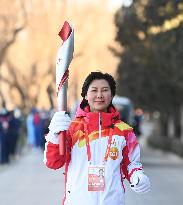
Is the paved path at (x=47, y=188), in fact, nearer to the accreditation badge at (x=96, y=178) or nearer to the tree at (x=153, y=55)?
the tree at (x=153, y=55)

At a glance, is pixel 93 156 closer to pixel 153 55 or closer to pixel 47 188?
pixel 47 188

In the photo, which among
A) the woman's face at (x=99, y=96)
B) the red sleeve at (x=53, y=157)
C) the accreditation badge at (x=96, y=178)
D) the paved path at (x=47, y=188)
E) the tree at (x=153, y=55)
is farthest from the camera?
the tree at (x=153, y=55)

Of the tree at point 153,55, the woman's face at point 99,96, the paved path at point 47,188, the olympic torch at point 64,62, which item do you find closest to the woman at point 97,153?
the woman's face at point 99,96

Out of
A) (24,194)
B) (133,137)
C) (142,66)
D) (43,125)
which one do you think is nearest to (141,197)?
(24,194)

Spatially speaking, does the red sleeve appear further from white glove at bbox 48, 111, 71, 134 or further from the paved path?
the paved path

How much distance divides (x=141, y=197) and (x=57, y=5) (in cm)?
3806

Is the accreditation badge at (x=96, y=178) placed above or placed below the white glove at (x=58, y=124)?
below

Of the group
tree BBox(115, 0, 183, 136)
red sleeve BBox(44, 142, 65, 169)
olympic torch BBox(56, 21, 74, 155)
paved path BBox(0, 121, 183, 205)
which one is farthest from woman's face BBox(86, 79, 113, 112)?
tree BBox(115, 0, 183, 136)

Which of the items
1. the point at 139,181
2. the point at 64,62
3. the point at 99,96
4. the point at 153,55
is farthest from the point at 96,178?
the point at 153,55

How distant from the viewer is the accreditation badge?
5473 mm

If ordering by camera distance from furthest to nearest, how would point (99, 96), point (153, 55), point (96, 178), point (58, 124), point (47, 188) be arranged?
1. point (153, 55)
2. point (47, 188)
3. point (99, 96)
4. point (58, 124)
5. point (96, 178)

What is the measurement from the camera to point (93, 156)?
5.54m

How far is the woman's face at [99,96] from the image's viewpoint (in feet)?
18.8

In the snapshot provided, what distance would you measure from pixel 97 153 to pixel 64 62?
0.64 m
